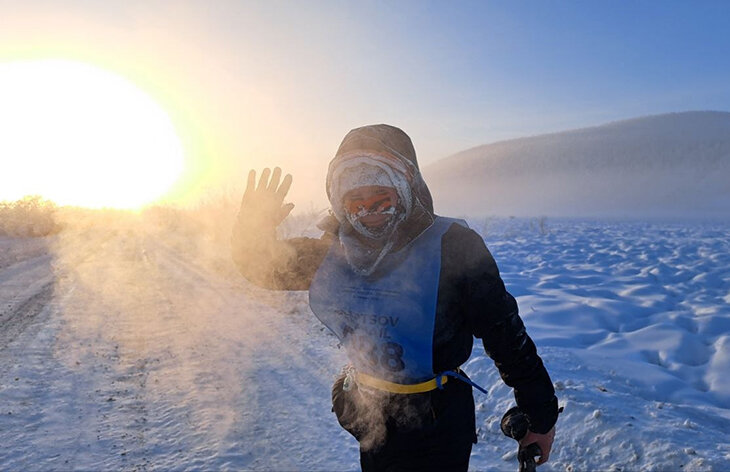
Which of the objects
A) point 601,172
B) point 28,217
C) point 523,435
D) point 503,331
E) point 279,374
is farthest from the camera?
point 601,172

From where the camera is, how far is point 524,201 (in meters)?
48.0

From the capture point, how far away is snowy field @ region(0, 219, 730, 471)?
131 inches

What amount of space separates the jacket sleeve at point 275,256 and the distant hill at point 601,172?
35.1m

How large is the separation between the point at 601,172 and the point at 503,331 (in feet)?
205

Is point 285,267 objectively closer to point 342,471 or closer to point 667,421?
point 342,471

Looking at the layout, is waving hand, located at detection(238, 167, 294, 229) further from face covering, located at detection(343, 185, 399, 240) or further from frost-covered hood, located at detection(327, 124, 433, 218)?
face covering, located at detection(343, 185, 399, 240)

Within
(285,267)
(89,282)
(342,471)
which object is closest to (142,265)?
(89,282)

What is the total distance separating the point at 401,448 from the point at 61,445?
3.16 metres

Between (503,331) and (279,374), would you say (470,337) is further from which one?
(279,374)

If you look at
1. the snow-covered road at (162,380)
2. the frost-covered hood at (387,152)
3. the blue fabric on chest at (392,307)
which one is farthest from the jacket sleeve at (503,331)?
the snow-covered road at (162,380)

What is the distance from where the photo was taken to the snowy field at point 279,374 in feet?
10.9

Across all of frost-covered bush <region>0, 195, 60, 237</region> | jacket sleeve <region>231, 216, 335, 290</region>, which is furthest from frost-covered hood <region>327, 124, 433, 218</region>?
frost-covered bush <region>0, 195, 60, 237</region>

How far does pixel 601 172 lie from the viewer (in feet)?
185

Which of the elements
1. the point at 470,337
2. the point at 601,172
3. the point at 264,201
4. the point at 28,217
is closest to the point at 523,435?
the point at 470,337
